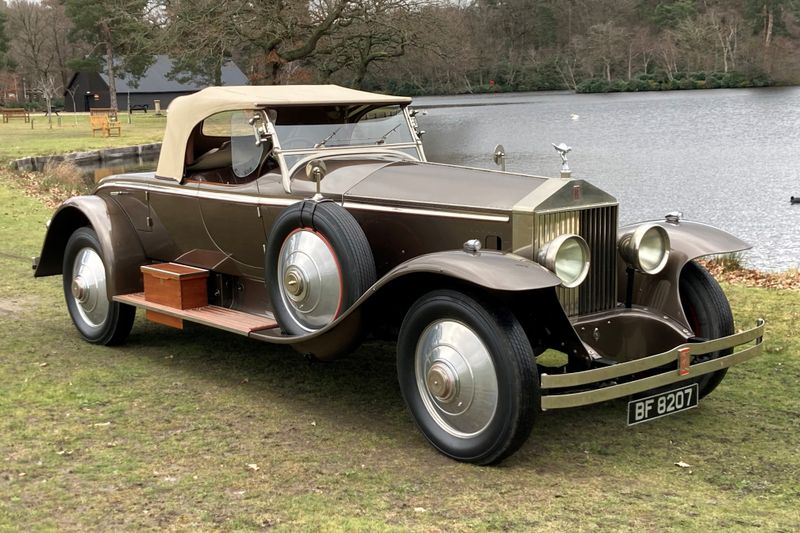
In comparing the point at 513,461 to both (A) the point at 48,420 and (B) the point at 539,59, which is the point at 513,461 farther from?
(B) the point at 539,59

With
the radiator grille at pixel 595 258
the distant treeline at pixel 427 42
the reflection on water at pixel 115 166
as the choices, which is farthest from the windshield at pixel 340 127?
the distant treeline at pixel 427 42

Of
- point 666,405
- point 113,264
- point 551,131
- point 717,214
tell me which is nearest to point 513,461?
point 666,405

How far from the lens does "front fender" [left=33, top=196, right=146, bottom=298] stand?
6.81 metres

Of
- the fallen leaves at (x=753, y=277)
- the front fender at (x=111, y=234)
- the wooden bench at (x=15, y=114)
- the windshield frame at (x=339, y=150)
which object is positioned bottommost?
the fallen leaves at (x=753, y=277)

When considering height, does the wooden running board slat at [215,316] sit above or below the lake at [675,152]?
below

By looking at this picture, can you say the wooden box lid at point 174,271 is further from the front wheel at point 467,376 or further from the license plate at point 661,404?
the license plate at point 661,404

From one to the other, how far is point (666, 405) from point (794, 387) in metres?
1.60

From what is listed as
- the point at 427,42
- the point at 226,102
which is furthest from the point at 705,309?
the point at 427,42

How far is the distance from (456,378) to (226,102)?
2.97 meters

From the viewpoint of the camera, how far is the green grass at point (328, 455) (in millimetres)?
3863

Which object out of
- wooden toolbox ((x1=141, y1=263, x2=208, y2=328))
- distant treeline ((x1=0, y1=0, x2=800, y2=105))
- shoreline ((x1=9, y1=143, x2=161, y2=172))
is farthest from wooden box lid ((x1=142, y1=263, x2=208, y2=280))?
distant treeline ((x1=0, y1=0, x2=800, y2=105))

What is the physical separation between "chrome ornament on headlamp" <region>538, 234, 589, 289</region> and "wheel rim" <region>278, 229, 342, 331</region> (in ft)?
4.21

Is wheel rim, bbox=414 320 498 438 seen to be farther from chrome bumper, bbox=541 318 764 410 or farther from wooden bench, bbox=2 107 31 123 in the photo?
wooden bench, bbox=2 107 31 123

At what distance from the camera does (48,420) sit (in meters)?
5.20
